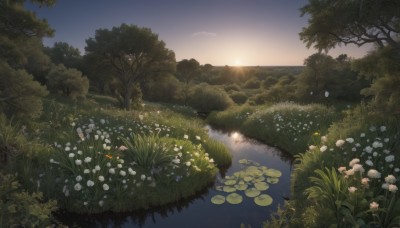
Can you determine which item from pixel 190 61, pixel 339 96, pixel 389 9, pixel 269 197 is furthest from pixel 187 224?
pixel 190 61

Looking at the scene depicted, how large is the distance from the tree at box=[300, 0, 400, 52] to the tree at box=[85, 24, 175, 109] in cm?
1918

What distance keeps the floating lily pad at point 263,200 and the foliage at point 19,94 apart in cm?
877

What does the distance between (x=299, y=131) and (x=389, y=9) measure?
7708 mm

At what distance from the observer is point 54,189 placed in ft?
25.0

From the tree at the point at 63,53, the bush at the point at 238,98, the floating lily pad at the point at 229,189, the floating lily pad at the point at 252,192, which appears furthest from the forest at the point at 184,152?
the tree at the point at 63,53

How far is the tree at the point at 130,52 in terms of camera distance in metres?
28.1

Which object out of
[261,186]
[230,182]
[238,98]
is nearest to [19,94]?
[230,182]

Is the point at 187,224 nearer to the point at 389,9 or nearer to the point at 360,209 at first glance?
the point at 360,209

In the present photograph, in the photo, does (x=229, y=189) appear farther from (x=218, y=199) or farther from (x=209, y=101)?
(x=209, y=101)

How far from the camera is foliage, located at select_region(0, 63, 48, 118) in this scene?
35.3 feet

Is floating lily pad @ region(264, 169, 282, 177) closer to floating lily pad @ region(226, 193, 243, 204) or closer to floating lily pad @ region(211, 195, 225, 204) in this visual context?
floating lily pad @ region(226, 193, 243, 204)

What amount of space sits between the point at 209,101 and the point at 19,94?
25325 millimetres

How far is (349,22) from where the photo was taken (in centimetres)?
1027

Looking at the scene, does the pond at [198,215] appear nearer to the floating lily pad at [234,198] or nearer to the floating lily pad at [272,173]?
the floating lily pad at [234,198]
